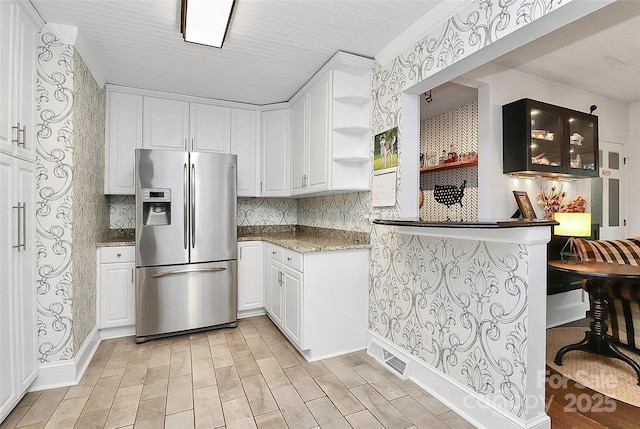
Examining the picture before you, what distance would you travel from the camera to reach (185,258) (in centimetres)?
302

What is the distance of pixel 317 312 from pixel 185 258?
140 cm

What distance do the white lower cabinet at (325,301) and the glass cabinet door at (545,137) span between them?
189cm

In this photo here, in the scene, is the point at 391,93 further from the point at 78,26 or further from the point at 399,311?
the point at 78,26

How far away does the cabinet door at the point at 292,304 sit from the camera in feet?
8.40

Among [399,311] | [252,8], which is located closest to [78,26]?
[252,8]

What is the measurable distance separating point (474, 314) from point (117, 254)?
3020mm

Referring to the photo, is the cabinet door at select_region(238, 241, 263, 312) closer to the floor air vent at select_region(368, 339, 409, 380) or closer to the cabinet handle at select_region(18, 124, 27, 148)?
the floor air vent at select_region(368, 339, 409, 380)

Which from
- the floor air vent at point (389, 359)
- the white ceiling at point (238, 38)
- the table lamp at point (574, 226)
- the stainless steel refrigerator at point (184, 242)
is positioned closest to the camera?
the white ceiling at point (238, 38)

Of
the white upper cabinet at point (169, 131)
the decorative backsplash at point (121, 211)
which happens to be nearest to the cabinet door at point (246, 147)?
the white upper cabinet at point (169, 131)

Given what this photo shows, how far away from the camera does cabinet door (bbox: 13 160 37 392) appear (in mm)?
1884

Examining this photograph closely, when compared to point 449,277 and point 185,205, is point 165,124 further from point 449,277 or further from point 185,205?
point 449,277

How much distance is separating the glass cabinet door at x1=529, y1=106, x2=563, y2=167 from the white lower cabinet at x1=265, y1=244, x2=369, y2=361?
1.89 meters

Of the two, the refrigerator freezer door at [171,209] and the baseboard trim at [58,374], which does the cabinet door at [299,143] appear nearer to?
the refrigerator freezer door at [171,209]

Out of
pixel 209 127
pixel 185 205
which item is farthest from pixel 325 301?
pixel 209 127
